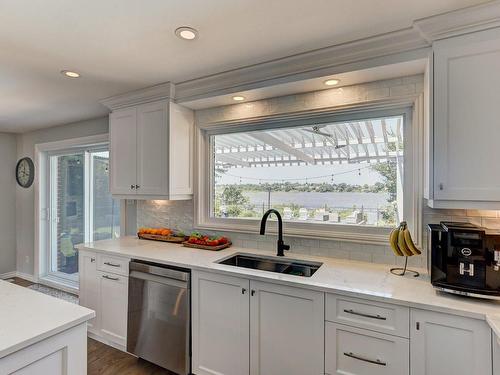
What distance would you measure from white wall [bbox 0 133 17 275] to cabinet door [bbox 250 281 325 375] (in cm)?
501

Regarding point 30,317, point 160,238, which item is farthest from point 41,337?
point 160,238

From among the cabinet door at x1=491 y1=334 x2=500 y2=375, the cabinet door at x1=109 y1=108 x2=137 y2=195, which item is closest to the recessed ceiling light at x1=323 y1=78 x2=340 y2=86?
the cabinet door at x1=491 y1=334 x2=500 y2=375

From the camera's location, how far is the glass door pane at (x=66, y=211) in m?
4.12

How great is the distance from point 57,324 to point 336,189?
2.05 metres

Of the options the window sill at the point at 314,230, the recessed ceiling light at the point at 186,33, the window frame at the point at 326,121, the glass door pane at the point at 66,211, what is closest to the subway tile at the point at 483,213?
the window frame at the point at 326,121

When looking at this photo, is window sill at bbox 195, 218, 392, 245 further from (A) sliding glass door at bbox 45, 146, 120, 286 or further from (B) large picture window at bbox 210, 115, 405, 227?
(A) sliding glass door at bbox 45, 146, 120, 286

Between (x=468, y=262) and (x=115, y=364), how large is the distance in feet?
9.08

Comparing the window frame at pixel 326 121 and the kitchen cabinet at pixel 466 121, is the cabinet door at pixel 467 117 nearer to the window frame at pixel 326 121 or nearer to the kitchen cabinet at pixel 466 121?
the kitchen cabinet at pixel 466 121

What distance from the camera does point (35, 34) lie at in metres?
1.74

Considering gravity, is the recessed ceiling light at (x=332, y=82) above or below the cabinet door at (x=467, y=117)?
above

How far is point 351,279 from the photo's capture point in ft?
5.82

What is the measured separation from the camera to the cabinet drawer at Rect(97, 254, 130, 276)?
243 cm

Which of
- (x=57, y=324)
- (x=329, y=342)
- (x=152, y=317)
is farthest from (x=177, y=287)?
(x=329, y=342)

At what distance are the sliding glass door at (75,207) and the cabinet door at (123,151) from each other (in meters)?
0.83
